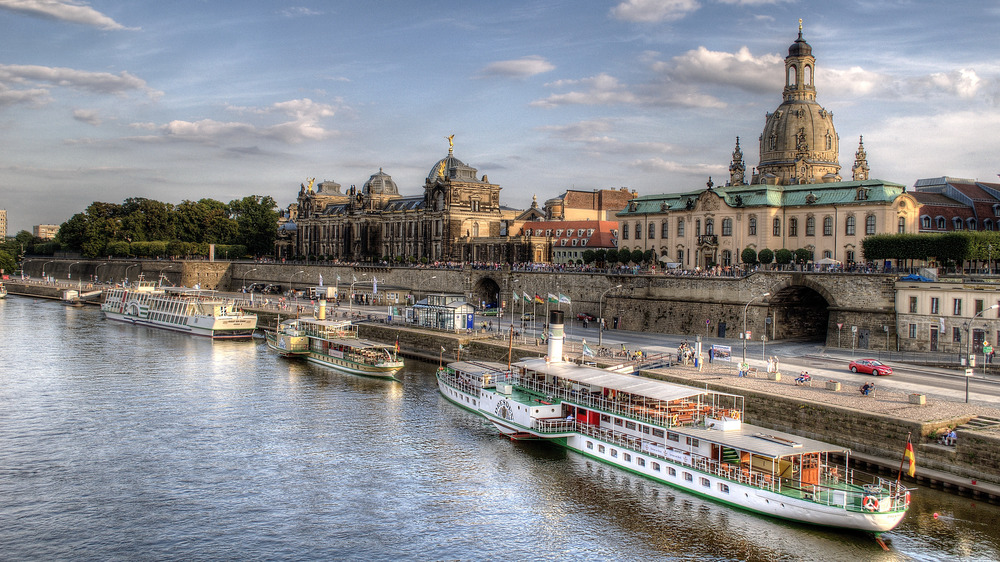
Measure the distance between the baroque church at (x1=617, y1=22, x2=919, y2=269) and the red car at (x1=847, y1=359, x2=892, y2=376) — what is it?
17.6 meters

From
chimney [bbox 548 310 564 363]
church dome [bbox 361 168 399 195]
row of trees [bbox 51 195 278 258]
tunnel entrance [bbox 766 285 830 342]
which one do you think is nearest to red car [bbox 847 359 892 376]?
tunnel entrance [bbox 766 285 830 342]

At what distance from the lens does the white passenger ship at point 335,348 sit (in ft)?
204

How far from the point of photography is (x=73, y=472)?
1393 inches

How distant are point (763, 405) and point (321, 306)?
5055 cm

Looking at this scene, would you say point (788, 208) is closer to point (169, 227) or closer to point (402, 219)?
point (402, 219)

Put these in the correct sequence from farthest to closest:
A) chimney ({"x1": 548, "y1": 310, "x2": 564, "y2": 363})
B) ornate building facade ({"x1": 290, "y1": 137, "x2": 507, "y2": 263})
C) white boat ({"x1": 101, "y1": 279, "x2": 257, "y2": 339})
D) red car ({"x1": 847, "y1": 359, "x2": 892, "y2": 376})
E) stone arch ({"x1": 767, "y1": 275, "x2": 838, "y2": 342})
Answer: ornate building facade ({"x1": 290, "y1": 137, "x2": 507, "y2": 263}), white boat ({"x1": 101, "y1": 279, "x2": 257, "y2": 339}), stone arch ({"x1": 767, "y1": 275, "x2": 838, "y2": 342}), red car ({"x1": 847, "y1": 359, "x2": 892, "y2": 376}), chimney ({"x1": 548, "y1": 310, "x2": 564, "y2": 363})

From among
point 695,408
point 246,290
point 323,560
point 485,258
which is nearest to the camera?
point 323,560

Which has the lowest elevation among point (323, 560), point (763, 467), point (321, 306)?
point (323, 560)

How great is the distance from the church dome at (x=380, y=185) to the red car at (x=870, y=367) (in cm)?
10736

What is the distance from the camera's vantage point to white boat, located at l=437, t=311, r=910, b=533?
30.5m

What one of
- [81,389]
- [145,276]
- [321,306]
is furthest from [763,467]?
[145,276]

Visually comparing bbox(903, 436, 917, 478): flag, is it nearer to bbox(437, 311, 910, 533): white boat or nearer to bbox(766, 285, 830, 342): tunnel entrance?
bbox(437, 311, 910, 533): white boat

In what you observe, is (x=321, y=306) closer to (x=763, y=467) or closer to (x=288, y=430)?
(x=288, y=430)

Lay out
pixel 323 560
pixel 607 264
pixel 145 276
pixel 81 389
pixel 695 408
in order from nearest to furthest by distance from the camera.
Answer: pixel 323 560 < pixel 695 408 < pixel 81 389 < pixel 607 264 < pixel 145 276
